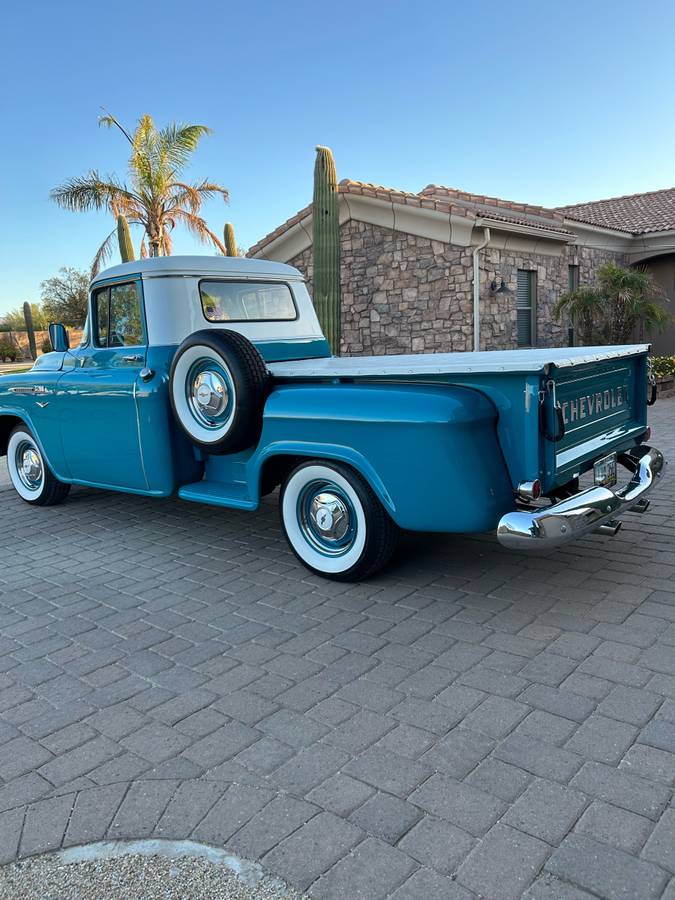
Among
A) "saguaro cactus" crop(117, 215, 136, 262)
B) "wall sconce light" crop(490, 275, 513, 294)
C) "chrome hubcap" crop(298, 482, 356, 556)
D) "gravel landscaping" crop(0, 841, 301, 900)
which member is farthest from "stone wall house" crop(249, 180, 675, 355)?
"gravel landscaping" crop(0, 841, 301, 900)

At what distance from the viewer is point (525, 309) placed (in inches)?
545

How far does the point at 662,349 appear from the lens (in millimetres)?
17531

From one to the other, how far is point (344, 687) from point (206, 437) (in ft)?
6.72

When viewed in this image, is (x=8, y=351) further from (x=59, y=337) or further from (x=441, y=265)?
(x=59, y=337)

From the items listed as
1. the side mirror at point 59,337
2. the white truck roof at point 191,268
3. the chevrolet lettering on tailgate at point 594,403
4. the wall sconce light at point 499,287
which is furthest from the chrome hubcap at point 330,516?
the wall sconce light at point 499,287

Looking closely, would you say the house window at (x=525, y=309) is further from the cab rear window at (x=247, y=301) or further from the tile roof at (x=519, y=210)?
the cab rear window at (x=247, y=301)

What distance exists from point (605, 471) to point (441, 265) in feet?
30.3

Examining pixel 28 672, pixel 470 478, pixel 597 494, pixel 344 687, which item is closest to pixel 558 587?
pixel 597 494

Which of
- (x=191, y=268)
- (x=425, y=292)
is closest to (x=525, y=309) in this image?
(x=425, y=292)

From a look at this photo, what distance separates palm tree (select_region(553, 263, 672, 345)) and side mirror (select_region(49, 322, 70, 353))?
10.0 m

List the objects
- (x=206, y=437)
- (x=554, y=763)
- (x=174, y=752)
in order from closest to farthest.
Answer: (x=554, y=763) → (x=174, y=752) → (x=206, y=437)

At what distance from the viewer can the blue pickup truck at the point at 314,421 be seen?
135 inches

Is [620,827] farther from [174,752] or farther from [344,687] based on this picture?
[174,752]

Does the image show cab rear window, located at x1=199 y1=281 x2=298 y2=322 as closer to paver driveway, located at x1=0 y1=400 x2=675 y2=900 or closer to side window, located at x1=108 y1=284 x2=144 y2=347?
side window, located at x1=108 y1=284 x2=144 y2=347
